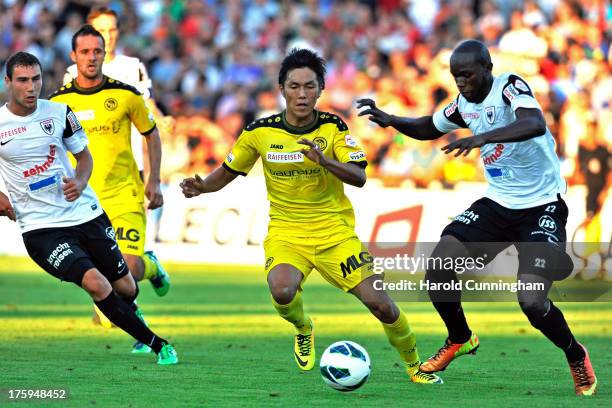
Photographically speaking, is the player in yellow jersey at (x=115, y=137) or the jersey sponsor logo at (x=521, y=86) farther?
the player in yellow jersey at (x=115, y=137)

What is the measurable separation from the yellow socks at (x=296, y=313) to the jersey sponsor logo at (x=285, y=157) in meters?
1.03

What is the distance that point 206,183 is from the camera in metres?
9.73

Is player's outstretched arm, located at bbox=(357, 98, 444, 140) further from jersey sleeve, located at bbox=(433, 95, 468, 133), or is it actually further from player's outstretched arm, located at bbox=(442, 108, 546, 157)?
player's outstretched arm, located at bbox=(442, 108, 546, 157)

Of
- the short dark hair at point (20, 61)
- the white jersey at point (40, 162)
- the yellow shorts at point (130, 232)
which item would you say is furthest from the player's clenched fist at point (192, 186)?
the yellow shorts at point (130, 232)

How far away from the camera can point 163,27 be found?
26328 mm

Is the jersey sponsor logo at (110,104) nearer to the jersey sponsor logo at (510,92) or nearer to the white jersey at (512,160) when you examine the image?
the white jersey at (512,160)

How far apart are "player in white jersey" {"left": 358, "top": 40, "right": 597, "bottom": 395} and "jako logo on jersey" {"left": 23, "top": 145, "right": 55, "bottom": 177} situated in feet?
8.00

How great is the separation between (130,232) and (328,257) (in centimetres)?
294

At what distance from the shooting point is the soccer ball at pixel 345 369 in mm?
8727

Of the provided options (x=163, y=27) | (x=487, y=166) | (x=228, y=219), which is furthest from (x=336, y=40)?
(x=487, y=166)

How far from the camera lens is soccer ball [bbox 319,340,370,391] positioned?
8727mm

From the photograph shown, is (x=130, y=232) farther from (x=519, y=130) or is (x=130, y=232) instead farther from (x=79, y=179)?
(x=519, y=130)

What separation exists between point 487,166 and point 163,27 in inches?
687

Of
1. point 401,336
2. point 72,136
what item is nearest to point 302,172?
point 401,336
